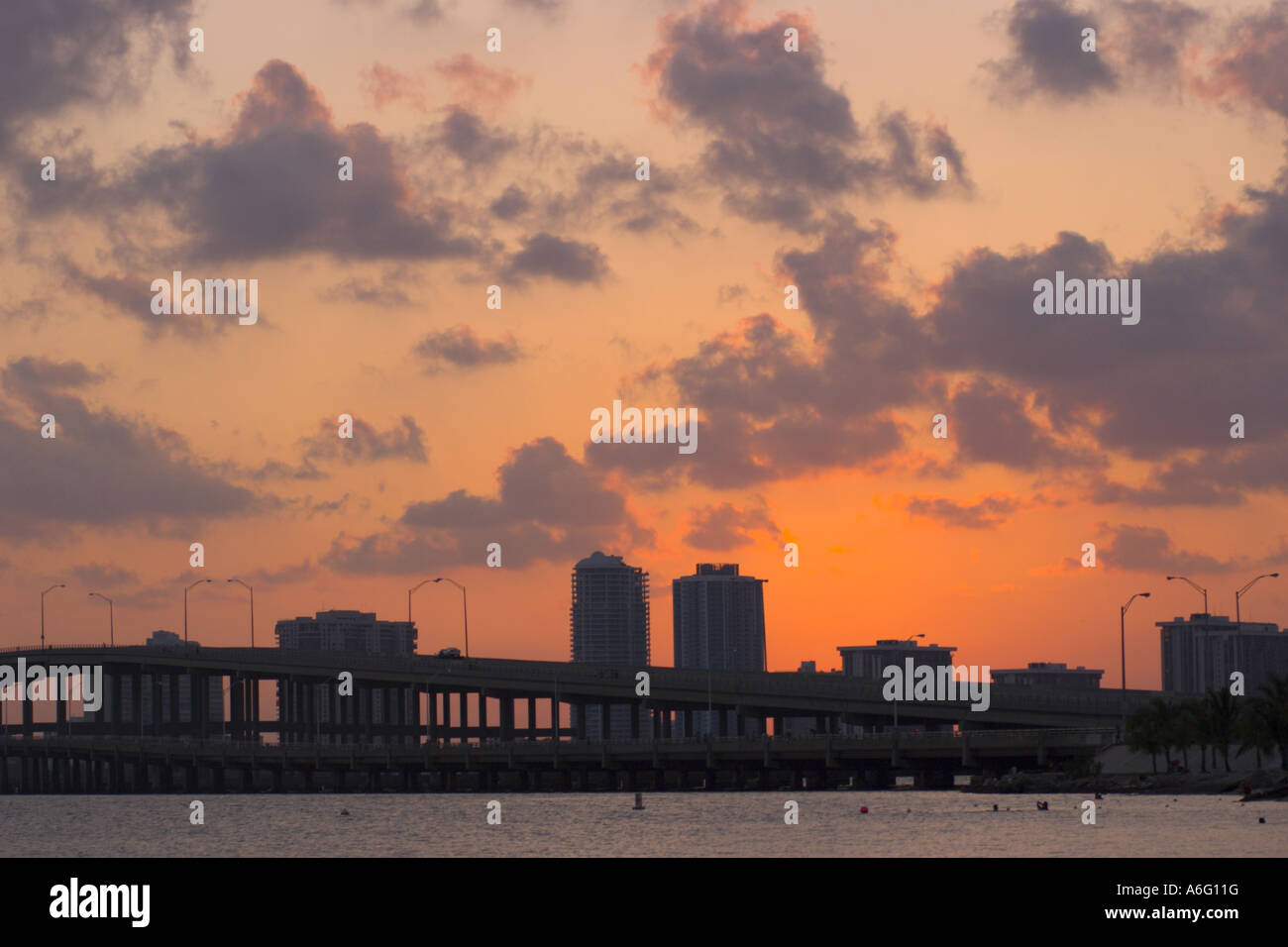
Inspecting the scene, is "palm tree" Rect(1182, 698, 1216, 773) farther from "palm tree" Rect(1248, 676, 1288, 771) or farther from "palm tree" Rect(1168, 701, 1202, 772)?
"palm tree" Rect(1248, 676, 1288, 771)

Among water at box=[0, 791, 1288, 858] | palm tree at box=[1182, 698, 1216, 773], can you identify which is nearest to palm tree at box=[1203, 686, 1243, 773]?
palm tree at box=[1182, 698, 1216, 773]

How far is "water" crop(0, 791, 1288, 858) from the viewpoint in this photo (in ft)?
263

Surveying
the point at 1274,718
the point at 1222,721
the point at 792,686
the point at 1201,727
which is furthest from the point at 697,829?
the point at 792,686

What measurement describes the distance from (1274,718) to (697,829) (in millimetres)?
40744

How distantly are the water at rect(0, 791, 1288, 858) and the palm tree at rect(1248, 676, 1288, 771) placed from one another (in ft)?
26.3

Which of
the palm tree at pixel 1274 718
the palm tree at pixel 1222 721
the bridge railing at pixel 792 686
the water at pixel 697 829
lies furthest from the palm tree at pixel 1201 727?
the bridge railing at pixel 792 686

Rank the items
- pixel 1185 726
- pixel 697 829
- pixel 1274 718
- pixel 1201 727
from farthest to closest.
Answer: pixel 1185 726 < pixel 1201 727 < pixel 1274 718 < pixel 697 829

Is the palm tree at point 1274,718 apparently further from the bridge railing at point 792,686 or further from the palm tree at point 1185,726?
the bridge railing at point 792,686

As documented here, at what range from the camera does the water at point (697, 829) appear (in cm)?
8006

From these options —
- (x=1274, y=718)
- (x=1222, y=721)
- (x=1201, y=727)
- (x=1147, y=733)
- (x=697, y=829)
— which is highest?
(x=1274, y=718)

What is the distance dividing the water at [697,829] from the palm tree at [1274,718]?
8.03 meters

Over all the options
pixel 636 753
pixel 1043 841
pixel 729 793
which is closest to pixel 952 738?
pixel 729 793

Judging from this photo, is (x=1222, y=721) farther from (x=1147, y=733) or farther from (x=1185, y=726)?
(x=1147, y=733)

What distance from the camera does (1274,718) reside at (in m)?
117
